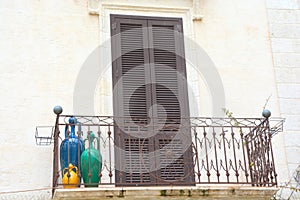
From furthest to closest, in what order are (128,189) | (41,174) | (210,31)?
1. (210,31)
2. (41,174)
3. (128,189)

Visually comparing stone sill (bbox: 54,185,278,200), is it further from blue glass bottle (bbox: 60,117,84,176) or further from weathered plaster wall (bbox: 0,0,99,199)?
weathered plaster wall (bbox: 0,0,99,199)

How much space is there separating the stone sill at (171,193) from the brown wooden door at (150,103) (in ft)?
0.52

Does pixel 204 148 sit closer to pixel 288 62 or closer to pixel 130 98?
pixel 130 98

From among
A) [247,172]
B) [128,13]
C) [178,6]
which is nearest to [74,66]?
[128,13]

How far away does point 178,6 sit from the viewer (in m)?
9.40

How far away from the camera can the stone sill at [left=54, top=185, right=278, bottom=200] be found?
24.0 ft

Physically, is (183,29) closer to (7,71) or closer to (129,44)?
(129,44)

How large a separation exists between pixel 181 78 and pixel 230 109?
0.79 m

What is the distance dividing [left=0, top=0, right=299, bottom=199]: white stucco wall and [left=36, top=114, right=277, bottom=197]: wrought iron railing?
25cm

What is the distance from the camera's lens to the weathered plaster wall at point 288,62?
8961 millimetres

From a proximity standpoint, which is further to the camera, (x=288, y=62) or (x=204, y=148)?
(x=288, y=62)

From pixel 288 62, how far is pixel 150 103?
2182 mm

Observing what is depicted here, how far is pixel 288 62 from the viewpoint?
942 centimetres

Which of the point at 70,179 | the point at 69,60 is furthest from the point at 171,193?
the point at 69,60
